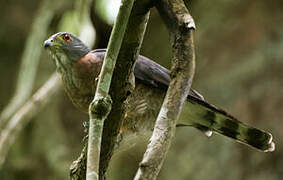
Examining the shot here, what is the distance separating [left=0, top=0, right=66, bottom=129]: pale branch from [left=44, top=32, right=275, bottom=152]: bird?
4.35ft

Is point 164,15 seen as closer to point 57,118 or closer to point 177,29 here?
point 177,29

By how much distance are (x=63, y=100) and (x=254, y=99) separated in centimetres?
226

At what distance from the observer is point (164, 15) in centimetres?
239

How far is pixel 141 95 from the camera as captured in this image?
4137mm

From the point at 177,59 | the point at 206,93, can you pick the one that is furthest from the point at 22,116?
the point at 177,59

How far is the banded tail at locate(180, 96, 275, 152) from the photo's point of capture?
382 cm

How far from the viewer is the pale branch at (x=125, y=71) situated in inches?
93.1

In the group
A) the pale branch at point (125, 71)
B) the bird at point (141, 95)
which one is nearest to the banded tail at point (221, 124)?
the bird at point (141, 95)

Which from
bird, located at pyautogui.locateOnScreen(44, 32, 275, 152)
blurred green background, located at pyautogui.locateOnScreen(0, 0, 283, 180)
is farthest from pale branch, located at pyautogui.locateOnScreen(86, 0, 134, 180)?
blurred green background, located at pyautogui.locateOnScreen(0, 0, 283, 180)

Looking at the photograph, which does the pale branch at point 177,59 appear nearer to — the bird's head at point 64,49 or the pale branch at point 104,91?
the pale branch at point 104,91

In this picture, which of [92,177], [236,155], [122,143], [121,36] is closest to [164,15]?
[121,36]

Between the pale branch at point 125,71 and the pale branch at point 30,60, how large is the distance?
2584 millimetres

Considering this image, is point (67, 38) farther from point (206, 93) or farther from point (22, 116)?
point (206, 93)

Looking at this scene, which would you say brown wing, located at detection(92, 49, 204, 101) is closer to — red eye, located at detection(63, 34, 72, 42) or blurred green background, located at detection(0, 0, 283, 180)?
red eye, located at detection(63, 34, 72, 42)
